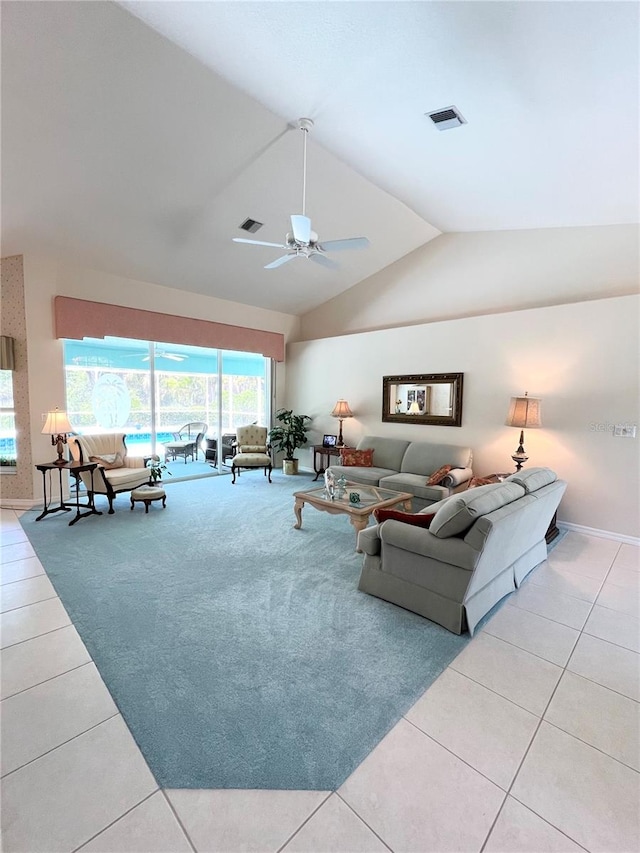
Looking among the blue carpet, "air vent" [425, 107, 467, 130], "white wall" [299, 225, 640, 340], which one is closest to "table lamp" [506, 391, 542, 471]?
"white wall" [299, 225, 640, 340]

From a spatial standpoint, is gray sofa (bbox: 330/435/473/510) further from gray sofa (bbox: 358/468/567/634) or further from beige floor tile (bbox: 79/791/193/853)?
beige floor tile (bbox: 79/791/193/853)

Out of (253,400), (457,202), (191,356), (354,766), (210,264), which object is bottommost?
(354,766)

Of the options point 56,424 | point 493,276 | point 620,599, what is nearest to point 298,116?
point 493,276

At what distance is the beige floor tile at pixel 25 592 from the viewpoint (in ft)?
9.24

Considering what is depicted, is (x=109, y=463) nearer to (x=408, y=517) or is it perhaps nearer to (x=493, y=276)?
(x=408, y=517)

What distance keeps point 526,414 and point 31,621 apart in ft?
16.3

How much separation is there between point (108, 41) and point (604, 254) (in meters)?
5.18

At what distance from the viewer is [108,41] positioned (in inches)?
103

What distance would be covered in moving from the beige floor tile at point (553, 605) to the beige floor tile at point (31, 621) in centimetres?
325

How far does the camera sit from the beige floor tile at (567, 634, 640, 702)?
7.00 ft

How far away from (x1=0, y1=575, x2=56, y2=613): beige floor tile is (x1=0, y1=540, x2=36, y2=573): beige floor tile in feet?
1.78

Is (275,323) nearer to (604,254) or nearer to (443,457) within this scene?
(443,457)

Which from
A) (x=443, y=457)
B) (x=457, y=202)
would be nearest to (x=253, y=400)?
(x=443, y=457)

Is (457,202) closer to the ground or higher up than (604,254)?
higher up
